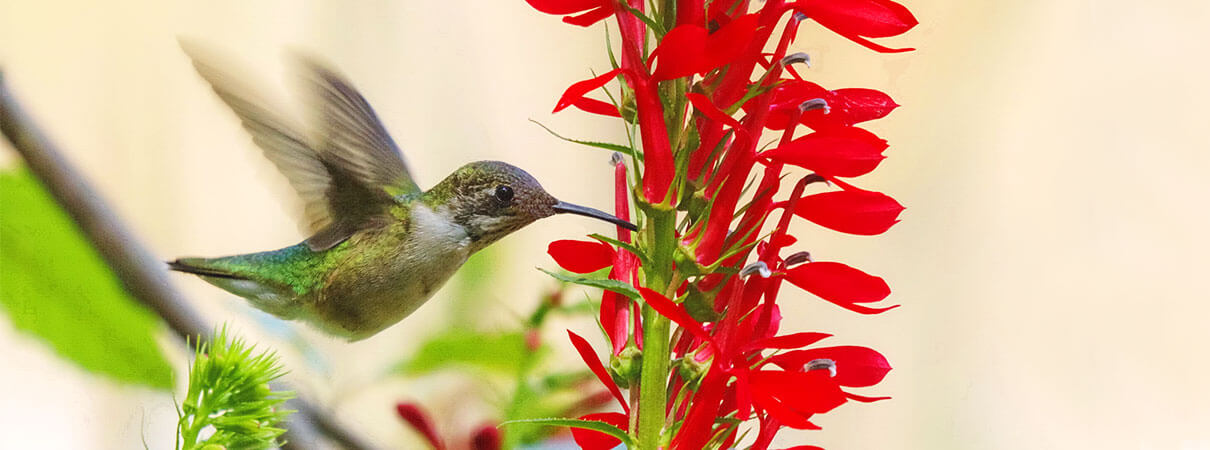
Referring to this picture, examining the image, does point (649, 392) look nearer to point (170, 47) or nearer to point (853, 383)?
point (853, 383)

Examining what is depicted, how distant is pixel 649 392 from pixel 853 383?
8cm

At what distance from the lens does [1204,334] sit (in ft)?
2.79

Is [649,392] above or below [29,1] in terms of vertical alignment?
below

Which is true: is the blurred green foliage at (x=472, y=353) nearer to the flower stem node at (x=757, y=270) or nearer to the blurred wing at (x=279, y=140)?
the blurred wing at (x=279, y=140)

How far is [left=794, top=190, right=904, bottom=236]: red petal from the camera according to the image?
1.05 ft

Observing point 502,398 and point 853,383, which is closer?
point 853,383

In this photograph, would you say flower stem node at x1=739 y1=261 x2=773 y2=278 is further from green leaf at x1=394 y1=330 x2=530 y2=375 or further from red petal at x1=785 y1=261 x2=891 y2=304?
green leaf at x1=394 y1=330 x2=530 y2=375

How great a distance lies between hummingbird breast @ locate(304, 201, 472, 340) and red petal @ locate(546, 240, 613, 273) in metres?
0.19

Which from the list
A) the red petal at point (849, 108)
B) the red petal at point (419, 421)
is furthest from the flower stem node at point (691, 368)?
the red petal at point (419, 421)

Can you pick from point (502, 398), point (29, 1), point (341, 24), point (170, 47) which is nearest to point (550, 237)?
point (502, 398)

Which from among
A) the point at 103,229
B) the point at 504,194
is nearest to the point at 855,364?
the point at 504,194

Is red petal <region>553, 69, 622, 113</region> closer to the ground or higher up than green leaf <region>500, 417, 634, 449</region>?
higher up

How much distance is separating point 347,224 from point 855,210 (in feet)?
1.23

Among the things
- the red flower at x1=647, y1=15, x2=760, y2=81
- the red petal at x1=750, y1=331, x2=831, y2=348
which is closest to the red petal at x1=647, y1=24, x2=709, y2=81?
the red flower at x1=647, y1=15, x2=760, y2=81
